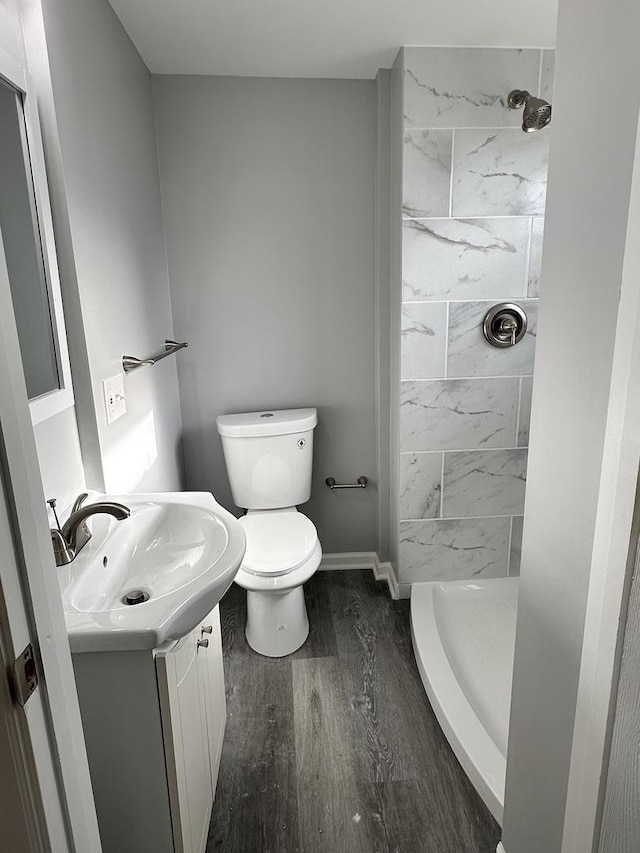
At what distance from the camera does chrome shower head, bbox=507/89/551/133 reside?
183 cm

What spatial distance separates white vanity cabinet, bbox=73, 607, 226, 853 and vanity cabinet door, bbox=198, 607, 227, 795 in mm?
205

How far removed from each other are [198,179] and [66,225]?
3.74 feet

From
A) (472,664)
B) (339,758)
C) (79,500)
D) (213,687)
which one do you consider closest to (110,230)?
(79,500)

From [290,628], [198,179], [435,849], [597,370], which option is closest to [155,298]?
[198,179]

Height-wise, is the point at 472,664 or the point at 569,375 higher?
the point at 569,375

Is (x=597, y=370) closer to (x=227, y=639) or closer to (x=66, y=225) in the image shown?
(x=66, y=225)

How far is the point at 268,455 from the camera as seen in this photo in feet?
7.69

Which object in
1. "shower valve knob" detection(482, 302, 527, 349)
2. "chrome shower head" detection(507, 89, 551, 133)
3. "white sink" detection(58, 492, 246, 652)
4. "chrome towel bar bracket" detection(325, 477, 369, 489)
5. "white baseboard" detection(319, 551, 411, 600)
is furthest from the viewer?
"white baseboard" detection(319, 551, 411, 600)

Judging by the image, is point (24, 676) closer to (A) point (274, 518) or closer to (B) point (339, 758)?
(B) point (339, 758)

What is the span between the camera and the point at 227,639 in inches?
88.1

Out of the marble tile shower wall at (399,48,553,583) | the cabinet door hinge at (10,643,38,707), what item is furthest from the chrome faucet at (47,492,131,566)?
the marble tile shower wall at (399,48,553,583)

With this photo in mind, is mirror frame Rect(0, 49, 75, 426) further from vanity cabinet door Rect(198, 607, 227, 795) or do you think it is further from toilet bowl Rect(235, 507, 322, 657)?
toilet bowl Rect(235, 507, 322, 657)

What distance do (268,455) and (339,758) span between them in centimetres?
116

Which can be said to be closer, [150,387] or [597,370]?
[597,370]
